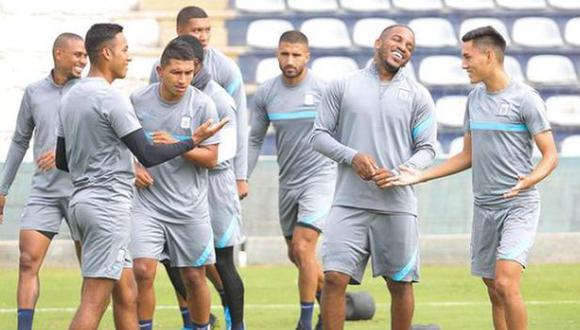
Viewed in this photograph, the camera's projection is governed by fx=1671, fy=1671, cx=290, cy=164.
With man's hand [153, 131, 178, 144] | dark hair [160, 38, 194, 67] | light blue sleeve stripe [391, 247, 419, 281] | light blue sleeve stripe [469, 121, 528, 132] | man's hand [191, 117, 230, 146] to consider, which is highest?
dark hair [160, 38, 194, 67]

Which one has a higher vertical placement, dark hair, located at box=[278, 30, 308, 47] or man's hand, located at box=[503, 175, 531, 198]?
dark hair, located at box=[278, 30, 308, 47]

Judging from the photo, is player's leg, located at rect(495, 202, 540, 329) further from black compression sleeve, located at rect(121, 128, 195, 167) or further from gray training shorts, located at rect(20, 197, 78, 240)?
gray training shorts, located at rect(20, 197, 78, 240)

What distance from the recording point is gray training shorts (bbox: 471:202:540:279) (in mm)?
10445

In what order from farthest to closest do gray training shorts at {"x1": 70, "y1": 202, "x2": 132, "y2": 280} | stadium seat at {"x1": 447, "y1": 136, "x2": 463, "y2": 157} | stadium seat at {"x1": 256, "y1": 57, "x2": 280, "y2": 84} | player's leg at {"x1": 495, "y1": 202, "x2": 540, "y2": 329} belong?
1. stadium seat at {"x1": 256, "y1": 57, "x2": 280, "y2": 84}
2. stadium seat at {"x1": 447, "y1": 136, "x2": 463, "y2": 157}
3. player's leg at {"x1": 495, "y1": 202, "x2": 540, "y2": 329}
4. gray training shorts at {"x1": 70, "y1": 202, "x2": 132, "y2": 280}

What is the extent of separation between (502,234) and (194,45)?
236cm

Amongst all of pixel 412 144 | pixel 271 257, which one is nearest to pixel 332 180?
pixel 412 144

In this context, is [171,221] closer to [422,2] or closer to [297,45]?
[297,45]

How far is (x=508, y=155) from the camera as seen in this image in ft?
34.6

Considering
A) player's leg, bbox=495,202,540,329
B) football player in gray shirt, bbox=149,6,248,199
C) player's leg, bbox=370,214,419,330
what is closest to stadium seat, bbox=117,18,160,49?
football player in gray shirt, bbox=149,6,248,199

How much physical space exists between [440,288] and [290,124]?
4220 millimetres

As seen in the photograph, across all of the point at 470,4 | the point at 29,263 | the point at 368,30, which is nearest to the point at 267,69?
the point at 368,30

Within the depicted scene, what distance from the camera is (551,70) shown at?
89.5 feet

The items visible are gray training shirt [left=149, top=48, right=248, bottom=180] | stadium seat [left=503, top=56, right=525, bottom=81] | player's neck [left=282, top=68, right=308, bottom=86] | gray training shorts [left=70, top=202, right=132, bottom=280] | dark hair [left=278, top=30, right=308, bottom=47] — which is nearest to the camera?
gray training shorts [left=70, top=202, right=132, bottom=280]

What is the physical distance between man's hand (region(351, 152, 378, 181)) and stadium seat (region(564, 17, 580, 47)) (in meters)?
17.6
